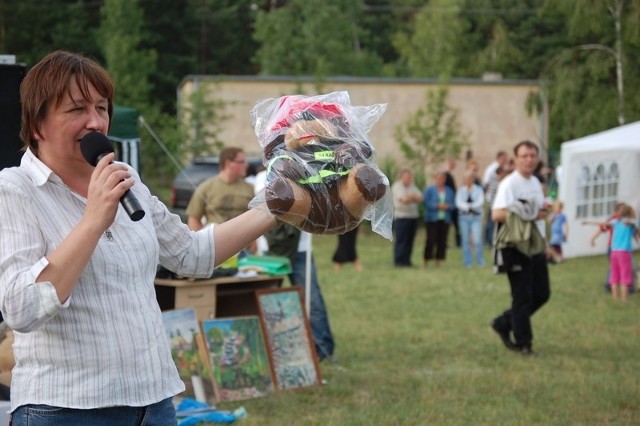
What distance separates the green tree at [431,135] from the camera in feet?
98.6

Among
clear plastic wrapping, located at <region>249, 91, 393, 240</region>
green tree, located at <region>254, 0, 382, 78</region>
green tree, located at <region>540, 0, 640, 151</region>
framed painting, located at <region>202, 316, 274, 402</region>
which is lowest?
framed painting, located at <region>202, 316, 274, 402</region>

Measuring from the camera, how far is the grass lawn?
303 inches

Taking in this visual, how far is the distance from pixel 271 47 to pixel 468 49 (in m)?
10.6

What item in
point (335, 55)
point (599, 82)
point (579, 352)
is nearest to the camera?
point (579, 352)

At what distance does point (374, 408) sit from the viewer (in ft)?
25.8

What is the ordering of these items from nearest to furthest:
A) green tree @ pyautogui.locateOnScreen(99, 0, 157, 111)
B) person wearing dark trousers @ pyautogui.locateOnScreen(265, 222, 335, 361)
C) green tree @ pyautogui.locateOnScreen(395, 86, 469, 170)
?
person wearing dark trousers @ pyautogui.locateOnScreen(265, 222, 335, 361)
green tree @ pyautogui.locateOnScreen(395, 86, 469, 170)
green tree @ pyautogui.locateOnScreen(99, 0, 157, 111)

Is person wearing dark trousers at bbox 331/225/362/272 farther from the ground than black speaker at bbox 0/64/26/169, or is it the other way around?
black speaker at bbox 0/64/26/169

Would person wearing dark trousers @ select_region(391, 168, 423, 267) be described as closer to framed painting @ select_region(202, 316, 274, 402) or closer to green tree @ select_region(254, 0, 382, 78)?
framed painting @ select_region(202, 316, 274, 402)

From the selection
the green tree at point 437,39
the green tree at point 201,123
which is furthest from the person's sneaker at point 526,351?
the green tree at point 437,39

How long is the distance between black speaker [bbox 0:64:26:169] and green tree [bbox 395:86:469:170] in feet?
78.6

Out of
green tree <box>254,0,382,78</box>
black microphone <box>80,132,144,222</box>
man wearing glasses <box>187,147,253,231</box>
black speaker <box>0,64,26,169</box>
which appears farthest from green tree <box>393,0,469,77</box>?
black microphone <box>80,132,144,222</box>

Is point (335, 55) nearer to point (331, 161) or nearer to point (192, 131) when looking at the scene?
point (192, 131)

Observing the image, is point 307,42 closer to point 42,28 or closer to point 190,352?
point 42,28

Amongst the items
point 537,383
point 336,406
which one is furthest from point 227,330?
point 537,383
